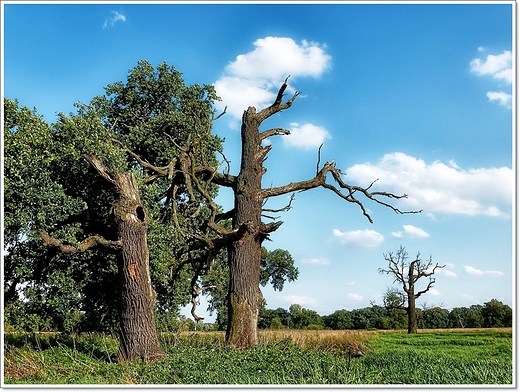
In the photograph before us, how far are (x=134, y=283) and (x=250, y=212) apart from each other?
4.19 metres

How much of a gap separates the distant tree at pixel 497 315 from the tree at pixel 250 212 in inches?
1103

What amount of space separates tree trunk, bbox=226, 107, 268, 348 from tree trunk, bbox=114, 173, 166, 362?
2526 millimetres

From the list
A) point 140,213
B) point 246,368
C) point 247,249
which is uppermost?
point 140,213

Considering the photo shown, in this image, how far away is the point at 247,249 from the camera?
14.6 m

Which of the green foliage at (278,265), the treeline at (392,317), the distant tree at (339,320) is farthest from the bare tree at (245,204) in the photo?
the distant tree at (339,320)

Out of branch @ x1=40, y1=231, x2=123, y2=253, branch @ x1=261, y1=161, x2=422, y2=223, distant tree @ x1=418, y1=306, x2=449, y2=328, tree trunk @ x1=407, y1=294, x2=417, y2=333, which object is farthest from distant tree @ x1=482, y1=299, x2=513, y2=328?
branch @ x1=40, y1=231, x2=123, y2=253

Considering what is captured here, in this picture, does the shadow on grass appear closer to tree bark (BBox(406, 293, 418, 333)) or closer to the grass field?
the grass field

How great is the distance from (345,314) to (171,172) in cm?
3604

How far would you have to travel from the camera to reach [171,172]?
49.2ft

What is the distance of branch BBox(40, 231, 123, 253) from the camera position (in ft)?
40.3

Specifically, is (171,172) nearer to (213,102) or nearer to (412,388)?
(213,102)

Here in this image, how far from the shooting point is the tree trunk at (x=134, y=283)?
1206 cm

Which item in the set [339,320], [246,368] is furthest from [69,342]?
[339,320]

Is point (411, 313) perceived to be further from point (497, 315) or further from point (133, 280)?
point (133, 280)
